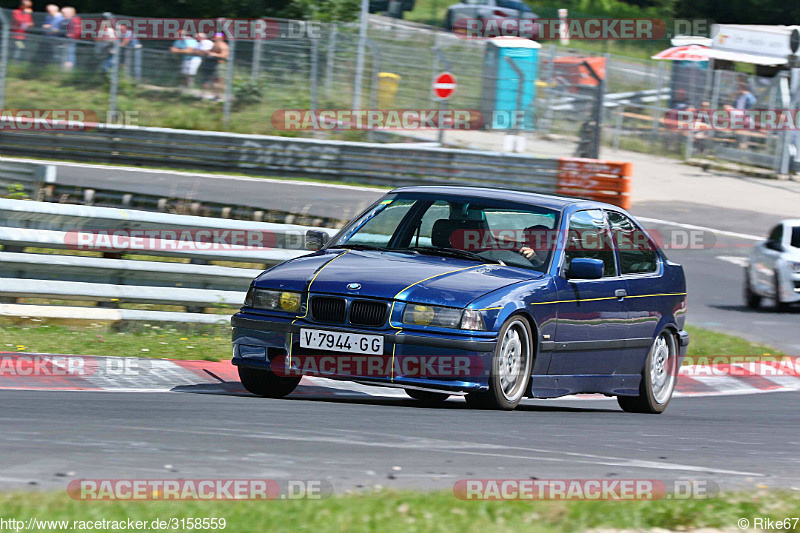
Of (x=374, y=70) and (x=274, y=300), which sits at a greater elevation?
(x=374, y=70)

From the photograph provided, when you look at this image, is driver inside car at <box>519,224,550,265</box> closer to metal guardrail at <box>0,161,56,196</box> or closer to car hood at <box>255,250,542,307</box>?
car hood at <box>255,250,542,307</box>

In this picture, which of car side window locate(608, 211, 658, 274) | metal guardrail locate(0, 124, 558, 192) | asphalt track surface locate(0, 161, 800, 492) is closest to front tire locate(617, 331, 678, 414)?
asphalt track surface locate(0, 161, 800, 492)

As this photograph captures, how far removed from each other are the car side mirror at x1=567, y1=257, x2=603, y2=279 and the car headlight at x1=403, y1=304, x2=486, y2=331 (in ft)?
3.79

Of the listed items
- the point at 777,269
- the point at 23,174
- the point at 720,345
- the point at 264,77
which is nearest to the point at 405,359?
the point at 720,345

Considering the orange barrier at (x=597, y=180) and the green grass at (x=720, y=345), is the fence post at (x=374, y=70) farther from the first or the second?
the green grass at (x=720, y=345)

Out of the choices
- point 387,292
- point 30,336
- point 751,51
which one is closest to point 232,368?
point 30,336

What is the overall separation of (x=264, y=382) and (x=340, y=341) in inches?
33.3

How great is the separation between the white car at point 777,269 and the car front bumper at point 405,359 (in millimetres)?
10280

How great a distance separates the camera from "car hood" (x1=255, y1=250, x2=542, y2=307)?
714cm

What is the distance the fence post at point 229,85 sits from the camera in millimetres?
25688

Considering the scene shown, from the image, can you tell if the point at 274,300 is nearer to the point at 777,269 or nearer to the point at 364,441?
the point at 364,441

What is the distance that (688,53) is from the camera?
32.3 meters

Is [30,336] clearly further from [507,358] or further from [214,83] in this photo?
[214,83]

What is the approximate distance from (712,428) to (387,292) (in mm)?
2395
